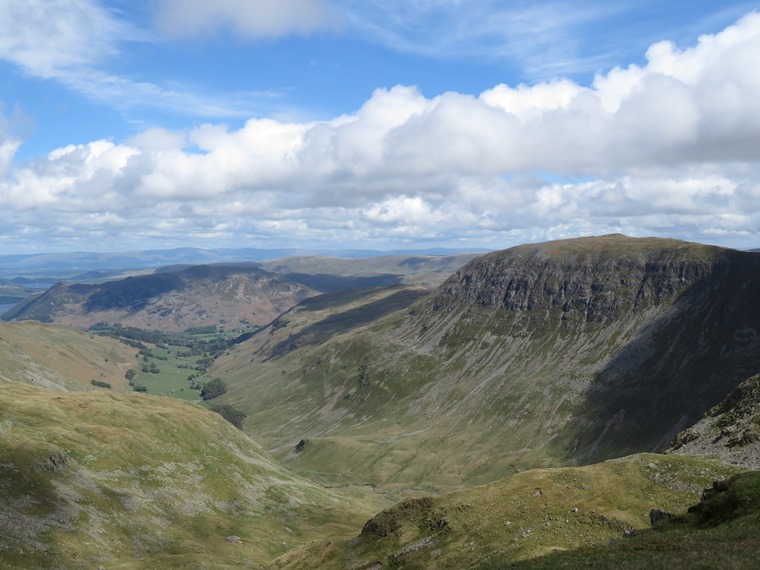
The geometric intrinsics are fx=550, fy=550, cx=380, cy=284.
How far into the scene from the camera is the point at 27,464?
117375 mm

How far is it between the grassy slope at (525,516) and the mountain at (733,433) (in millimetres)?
11310

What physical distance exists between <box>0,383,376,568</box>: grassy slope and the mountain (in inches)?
3726

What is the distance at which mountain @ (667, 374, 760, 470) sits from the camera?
95.3m

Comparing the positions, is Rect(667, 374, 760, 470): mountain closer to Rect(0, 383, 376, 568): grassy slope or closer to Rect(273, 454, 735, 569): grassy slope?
Rect(273, 454, 735, 569): grassy slope

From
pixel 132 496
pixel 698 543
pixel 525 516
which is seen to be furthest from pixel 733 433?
pixel 132 496

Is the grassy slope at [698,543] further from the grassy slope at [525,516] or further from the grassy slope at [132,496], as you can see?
the grassy slope at [132,496]

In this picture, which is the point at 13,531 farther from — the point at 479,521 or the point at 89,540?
the point at 479,521

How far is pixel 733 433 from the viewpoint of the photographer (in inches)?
4200

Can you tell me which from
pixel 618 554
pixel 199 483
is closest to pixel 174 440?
pixel 199 483

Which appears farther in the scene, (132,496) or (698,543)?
(132,496)

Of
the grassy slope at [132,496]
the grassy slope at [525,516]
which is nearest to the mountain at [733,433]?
the grassy slope at [525,516]

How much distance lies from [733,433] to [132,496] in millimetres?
132129

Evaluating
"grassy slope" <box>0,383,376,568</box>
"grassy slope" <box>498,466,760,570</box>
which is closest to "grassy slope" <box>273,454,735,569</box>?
"grassy slope" <box>498,466,760,570</box>

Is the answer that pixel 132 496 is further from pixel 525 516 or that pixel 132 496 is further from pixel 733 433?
pixel 733 433
